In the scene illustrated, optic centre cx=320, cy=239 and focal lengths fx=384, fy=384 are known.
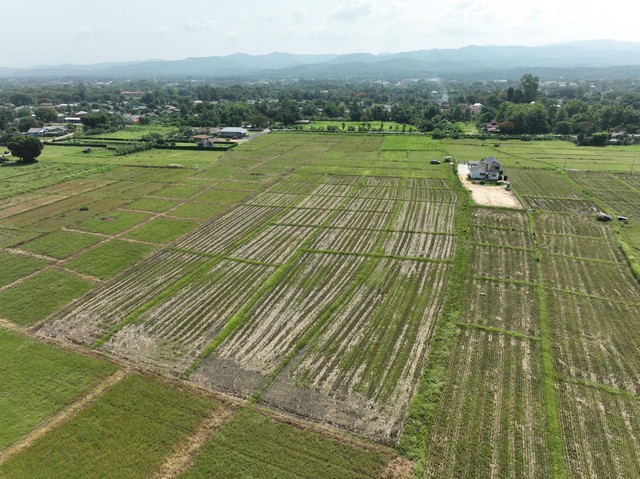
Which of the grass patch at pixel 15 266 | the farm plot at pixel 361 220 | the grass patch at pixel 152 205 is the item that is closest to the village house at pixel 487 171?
the farm plot at pixel 361 220

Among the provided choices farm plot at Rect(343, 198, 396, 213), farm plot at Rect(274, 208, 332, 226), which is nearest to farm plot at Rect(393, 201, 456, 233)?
farm plot at Rect(343, 198, 396, 213)

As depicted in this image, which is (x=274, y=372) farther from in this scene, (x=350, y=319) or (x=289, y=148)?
(x=289, y=148)

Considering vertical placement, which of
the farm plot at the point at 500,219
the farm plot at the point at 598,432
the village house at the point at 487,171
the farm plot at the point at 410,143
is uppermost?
the village house at the point at 487,171

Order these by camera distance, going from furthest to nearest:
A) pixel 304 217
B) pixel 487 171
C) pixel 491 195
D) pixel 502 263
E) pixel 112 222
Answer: pixel 487 171 → pixel 491 195 → pixel 304 217 → pixel 112 222 → pixel 502 263

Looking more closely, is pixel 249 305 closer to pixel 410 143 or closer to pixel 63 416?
pixel 63 416

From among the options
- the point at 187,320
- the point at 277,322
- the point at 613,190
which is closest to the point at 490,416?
the point at 277,322

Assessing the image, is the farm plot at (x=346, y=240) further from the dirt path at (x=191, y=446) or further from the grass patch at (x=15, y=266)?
the grass patch at (x=15, y=266)
